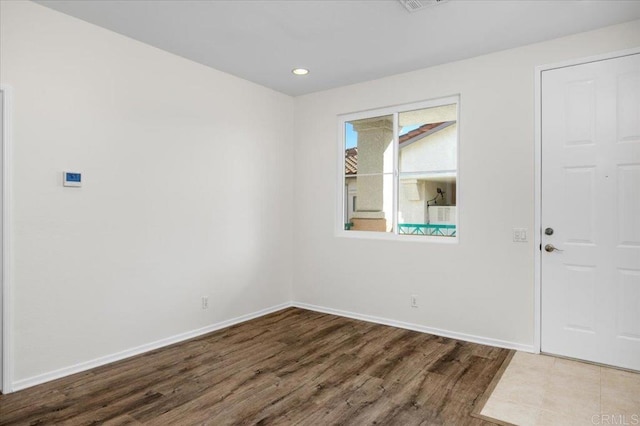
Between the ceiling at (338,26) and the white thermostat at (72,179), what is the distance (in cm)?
120

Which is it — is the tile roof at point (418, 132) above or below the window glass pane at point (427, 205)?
above

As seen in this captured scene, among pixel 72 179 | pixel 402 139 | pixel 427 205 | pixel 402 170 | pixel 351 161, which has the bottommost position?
pixel 427 205

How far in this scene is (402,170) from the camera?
4242 mm

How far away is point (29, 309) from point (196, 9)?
8.10 feet

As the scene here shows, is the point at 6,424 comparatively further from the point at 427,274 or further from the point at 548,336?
the point at 548,336

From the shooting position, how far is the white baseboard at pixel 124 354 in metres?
2.73

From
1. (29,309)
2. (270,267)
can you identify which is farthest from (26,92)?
(270,267)

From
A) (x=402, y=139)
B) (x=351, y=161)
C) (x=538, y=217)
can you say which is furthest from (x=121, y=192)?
(x=538, y=217)

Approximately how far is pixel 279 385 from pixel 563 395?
1964 millimetres

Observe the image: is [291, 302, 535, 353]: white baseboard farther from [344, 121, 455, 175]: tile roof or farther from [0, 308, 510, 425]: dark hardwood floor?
[344, 121, 455, 175]: tile roof

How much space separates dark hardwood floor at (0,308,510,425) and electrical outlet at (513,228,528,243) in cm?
100

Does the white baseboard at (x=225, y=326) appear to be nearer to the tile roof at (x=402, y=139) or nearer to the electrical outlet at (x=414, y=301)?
the electrical outlet at (x=414, y=301)

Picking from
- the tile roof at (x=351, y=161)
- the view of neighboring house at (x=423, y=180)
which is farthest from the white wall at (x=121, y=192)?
the view of neighboring house at (x=423, y=180)

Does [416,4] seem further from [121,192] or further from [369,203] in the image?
[121,192]
